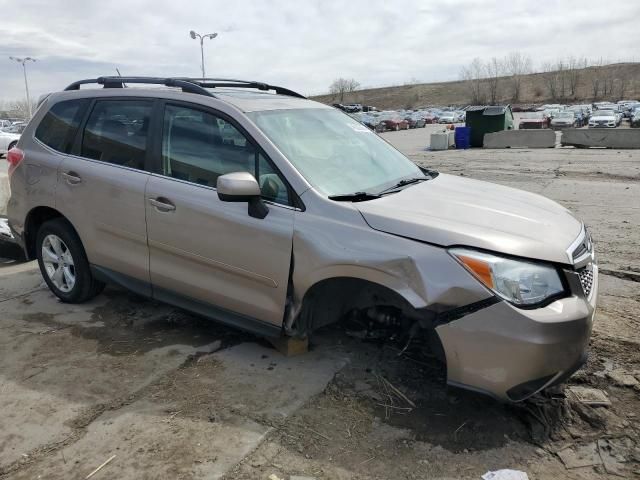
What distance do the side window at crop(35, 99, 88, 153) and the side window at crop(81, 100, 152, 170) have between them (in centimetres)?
18

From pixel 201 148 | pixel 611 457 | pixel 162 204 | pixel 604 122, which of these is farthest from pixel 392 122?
pixel 611 457

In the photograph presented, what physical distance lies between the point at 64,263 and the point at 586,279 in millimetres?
4049

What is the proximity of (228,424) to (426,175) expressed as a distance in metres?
2.34

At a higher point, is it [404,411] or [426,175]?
[426,175]

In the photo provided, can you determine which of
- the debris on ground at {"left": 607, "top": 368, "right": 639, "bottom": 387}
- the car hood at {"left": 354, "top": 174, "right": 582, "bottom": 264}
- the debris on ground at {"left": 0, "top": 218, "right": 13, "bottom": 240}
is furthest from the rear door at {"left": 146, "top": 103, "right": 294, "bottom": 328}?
the debris on ground at {"left": 0, "top": 218, "right": 13, "bottom": 240}

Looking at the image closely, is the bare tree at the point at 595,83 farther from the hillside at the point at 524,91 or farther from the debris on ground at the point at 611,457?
the debris on ground at the point at 611,457

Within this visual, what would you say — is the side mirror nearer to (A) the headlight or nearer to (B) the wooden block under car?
(B) the wooden block under car

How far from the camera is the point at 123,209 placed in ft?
12.8

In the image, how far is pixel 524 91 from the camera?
10506 cm

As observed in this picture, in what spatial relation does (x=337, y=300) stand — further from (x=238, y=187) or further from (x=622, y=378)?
(x=622, y=378)

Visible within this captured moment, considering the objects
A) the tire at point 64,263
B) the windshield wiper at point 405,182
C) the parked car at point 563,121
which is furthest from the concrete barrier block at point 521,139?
the tire at point 64,263

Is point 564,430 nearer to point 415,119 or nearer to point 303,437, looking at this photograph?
point 303,437

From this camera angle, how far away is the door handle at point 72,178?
418 centimetres

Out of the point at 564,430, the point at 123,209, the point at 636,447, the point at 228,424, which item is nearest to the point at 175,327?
the point at 123,209
